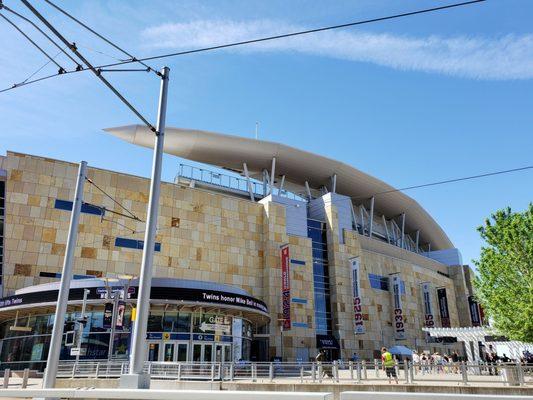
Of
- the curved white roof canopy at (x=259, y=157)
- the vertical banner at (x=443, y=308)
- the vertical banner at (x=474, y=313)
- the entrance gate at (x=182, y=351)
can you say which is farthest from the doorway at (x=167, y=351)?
the vertical banner at (x=474, y=313)

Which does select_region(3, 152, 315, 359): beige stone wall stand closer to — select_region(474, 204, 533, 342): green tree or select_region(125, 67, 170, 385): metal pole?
select_region(474, 204, 533, 342): green tree

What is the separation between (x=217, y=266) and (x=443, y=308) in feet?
125

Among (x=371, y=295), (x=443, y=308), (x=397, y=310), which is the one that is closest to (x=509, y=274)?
(x=371, y=295)

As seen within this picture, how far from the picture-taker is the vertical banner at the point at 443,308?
63847 millimetres

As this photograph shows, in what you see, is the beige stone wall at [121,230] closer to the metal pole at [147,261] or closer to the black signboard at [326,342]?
the black signboard at [326,342]

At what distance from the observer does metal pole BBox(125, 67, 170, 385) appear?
10257 mm

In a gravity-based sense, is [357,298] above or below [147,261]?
above

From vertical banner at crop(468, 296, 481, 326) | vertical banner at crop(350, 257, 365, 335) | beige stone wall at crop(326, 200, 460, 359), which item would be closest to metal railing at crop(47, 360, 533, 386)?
vertical banner at crop(350, 257, 365, 335)

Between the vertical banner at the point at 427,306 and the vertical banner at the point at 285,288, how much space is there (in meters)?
27.7

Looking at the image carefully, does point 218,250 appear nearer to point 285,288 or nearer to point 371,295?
point 285,288

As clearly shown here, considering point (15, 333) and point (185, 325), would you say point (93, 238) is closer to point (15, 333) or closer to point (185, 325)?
point (15, 333)

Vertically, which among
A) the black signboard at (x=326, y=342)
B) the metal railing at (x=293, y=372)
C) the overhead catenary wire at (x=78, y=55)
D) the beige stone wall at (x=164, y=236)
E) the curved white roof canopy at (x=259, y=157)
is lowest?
the metal railing at (x=293, y=372)

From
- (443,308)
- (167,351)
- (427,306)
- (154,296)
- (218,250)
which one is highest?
(218,250)

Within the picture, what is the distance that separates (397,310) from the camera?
55.9 metres
